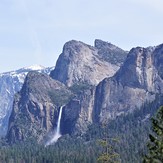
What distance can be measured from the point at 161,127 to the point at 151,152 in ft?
8.91

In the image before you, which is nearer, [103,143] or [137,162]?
[103,143]

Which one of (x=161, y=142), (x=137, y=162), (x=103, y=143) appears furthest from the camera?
(x=137, y=162)

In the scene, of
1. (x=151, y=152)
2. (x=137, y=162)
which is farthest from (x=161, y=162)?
(x=137, y=162)

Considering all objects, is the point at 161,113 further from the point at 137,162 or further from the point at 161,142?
the point at 137,162

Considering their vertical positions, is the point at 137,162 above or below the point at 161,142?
below

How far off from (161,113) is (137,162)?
136m

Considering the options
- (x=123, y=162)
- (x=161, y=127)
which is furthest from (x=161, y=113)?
(x=123, y=162)

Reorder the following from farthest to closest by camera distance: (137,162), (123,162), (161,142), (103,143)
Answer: (123,162) → (137,162) → (103,143) → (161,142)

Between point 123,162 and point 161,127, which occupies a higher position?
point 161,127

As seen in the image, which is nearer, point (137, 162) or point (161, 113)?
point (161, 113)

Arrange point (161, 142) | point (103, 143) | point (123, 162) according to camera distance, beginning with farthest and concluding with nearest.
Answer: point (123, 162) → point (103, 143) → point (161, 142)

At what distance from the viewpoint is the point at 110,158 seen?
47750mm

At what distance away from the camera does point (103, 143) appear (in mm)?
47188

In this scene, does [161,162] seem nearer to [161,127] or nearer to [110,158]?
[161,127]
